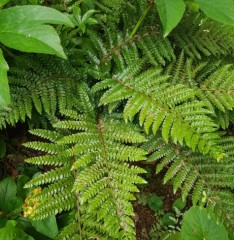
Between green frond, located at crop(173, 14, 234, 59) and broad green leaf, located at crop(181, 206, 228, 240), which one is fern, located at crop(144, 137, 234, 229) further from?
green frond, located at crop(173, 14, 234, 59)

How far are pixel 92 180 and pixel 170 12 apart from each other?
118 centimetres

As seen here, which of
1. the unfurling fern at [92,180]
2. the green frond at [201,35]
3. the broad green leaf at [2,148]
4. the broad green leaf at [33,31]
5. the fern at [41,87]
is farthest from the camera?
the green frond at [201,35]

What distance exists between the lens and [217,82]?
10.2ft

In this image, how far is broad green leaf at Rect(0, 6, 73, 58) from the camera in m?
1.84

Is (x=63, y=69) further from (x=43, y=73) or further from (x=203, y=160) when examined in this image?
(x=203, y=160)

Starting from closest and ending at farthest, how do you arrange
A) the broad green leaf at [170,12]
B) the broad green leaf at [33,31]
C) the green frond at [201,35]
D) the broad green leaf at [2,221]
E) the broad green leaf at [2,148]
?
1. the broad green leaf at [33,31]
2. the broad green leaf at [170,12]
3. the broad green leaf at [2,221]
4. the broad green leaf at [2,148]
5. the green frond at [201,35]

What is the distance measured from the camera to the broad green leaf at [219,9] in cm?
212

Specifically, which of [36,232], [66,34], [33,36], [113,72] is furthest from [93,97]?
[33,36]

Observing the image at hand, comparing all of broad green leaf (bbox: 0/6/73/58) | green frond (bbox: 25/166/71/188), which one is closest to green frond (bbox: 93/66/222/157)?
green frond (bbox: 25/166/71/188)

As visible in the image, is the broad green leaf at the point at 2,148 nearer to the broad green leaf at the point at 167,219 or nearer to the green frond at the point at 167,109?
the green frond at the point at 167,109

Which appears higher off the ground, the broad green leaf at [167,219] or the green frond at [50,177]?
the green frond at [50,177]

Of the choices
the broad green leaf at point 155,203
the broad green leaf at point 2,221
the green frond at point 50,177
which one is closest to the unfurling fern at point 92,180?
the green frond at point 50,177

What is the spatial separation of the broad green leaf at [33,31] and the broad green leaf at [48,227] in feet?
4.38

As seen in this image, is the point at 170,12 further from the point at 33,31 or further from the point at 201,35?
the point at 201,35
